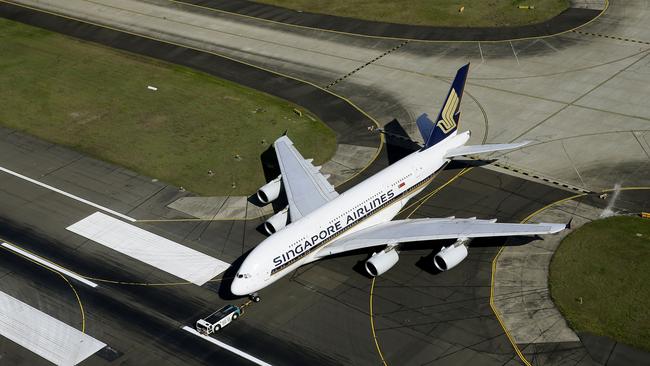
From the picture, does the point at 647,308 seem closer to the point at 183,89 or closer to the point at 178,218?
the point at 178,218

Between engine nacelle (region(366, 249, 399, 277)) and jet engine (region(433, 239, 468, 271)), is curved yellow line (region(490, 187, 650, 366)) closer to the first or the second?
jet engine (region(433, 239, 468, 271))

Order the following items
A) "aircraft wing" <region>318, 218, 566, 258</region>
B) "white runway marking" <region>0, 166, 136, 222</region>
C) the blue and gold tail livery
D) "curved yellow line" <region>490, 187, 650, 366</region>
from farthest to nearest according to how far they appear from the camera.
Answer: "white runway marking" <region>0, 166, 136, 222</region>, the blue and gold tail livery, "aircraft wing" <region>318, 218, 566, 258</region>, "curved yellow line" <region>490, 187, 650, 366</region>

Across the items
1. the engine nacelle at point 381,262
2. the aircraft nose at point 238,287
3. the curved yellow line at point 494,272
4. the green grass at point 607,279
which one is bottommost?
the green grass at point 607,279

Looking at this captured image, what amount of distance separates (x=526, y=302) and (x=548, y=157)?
25572 millimetres

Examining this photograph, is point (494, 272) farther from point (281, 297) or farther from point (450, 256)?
point (281, 297)

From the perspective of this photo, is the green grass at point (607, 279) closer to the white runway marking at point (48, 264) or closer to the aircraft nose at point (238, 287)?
the aircraft nose at point (238, 287)

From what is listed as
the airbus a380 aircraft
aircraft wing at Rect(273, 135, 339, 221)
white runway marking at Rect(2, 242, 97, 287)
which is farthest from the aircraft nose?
white runway marking at Rect(2, 242, 97, 287)

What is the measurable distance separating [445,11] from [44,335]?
274 ft

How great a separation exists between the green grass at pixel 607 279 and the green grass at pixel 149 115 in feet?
102

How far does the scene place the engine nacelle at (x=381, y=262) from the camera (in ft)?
202

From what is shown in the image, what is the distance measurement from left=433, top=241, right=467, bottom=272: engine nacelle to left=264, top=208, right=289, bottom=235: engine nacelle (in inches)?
601

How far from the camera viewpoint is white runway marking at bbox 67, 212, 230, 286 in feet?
217

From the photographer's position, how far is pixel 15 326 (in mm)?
60469

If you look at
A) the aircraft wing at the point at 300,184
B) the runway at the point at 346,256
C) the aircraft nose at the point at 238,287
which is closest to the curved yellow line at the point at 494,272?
the runway at the point at 346,256
